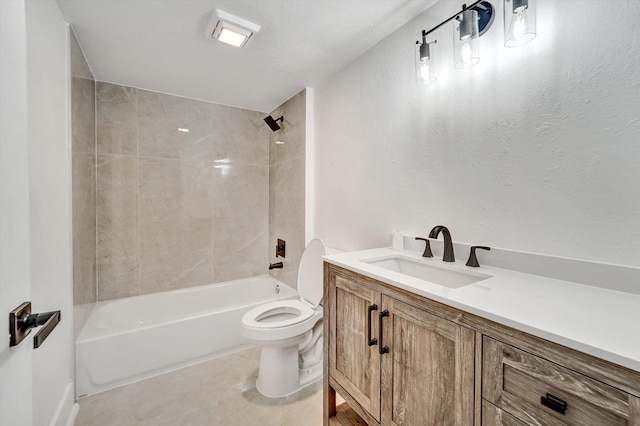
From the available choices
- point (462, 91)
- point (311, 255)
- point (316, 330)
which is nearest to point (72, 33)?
point (311, 255)

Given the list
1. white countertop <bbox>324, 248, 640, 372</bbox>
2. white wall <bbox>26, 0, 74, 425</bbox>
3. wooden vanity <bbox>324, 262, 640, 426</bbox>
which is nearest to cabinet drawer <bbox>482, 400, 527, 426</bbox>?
wooden vanity <bbox>324, 262, 640, 426</bbox>

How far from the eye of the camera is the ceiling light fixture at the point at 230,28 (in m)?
1.51

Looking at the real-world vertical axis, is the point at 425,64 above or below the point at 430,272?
above

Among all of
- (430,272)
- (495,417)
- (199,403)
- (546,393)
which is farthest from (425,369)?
(199,403)

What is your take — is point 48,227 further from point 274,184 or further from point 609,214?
point 609,214

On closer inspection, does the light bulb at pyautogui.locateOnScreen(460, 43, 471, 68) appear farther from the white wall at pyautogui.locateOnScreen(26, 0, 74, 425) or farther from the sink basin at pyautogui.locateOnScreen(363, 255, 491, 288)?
the white wall at pyautogui.locateOnScreen(26, 0, 74, 425)

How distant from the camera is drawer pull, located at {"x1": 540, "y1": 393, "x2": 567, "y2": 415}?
0.59m

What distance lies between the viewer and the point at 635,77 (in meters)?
0.85

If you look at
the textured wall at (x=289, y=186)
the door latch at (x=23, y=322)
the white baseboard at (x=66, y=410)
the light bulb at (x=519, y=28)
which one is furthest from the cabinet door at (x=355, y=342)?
the white baseboard at (x=66, y=410)

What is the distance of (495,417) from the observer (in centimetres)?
71

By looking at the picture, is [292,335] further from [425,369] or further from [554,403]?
[554,403]

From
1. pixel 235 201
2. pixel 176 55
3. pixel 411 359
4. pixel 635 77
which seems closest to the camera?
pixel 635 77

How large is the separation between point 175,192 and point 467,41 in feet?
8.77

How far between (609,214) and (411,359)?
84 centimetres
